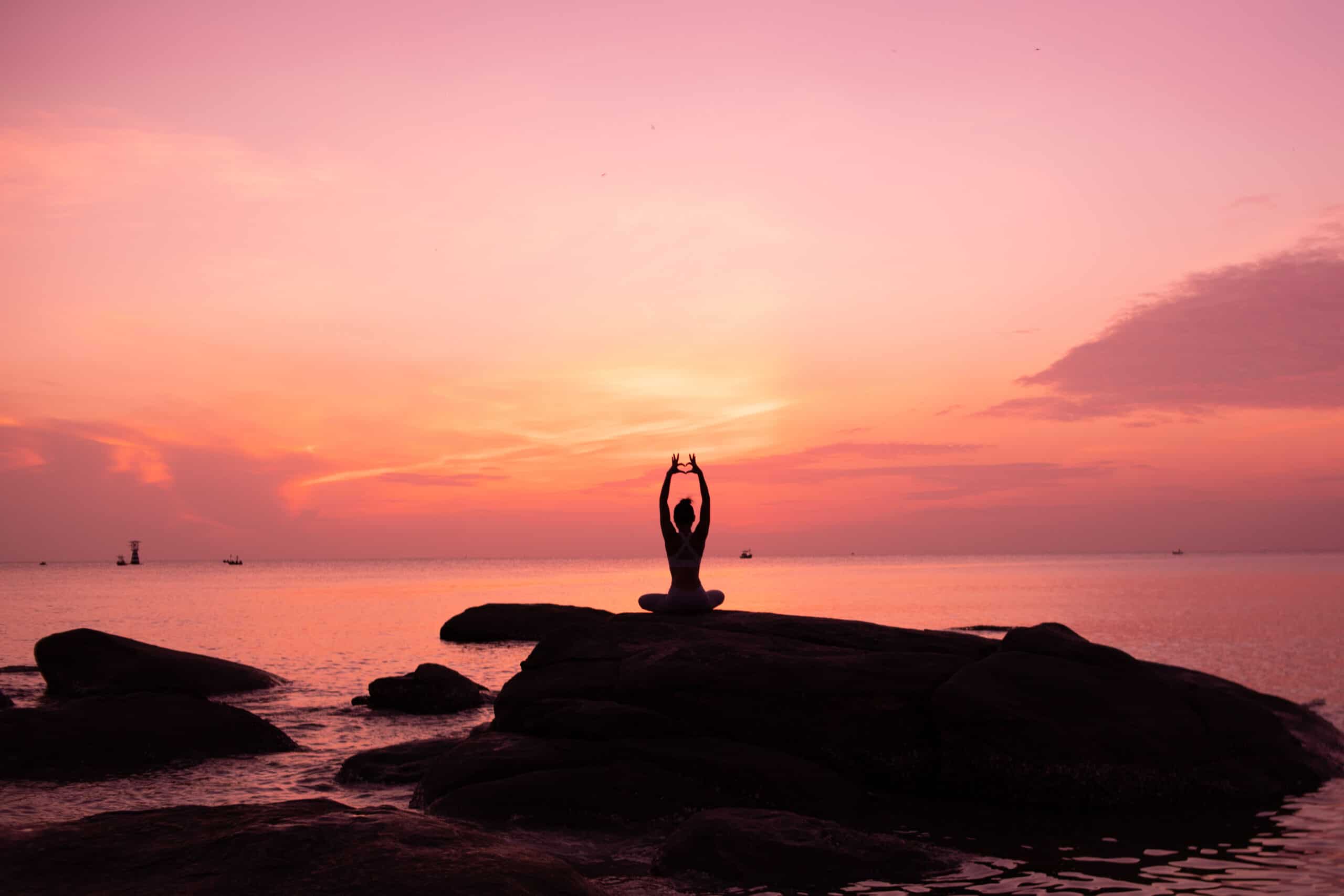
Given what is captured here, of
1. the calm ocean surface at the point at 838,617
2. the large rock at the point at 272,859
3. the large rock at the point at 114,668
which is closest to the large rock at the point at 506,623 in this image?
the calm ocean surface at the point at 838,617

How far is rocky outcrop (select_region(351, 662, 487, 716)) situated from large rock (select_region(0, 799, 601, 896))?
17.8 metres

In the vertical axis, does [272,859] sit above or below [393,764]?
above

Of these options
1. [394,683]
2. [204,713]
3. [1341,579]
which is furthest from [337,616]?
[1341,579]

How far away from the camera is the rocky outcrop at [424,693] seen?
2647 centimetres

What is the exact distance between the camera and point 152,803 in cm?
1573

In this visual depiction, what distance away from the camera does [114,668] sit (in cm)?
2723

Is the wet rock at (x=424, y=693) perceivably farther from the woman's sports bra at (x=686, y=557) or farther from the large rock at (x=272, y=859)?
the large rock at (x=272, y=859)

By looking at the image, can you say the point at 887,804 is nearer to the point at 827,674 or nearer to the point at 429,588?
the point at 827,674

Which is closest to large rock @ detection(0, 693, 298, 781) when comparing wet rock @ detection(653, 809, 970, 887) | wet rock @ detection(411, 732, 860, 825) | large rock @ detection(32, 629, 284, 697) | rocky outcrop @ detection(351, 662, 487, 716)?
rocky outcrop @ detection(351, 662, 487, 716)

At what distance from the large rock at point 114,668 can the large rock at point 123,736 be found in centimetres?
761

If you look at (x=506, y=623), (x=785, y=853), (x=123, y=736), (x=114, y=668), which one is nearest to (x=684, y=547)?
(x=785, y=853)

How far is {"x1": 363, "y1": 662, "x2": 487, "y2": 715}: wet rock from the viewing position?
1042 inches

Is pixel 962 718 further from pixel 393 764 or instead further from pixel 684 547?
pixel 393 764

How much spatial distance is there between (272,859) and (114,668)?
23168 mm
